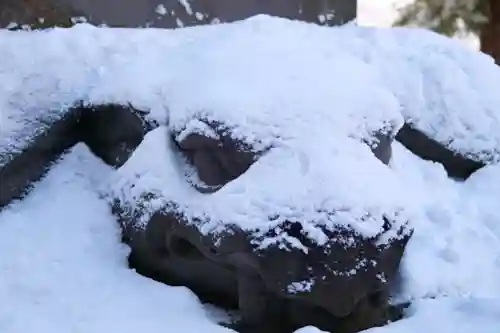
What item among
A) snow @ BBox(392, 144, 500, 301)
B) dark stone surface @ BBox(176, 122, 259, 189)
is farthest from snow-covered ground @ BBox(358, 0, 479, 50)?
dark stone surface @ BBox(176, 122, 259, 189)

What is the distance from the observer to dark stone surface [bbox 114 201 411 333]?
6.46 feet

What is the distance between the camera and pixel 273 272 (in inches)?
77.9

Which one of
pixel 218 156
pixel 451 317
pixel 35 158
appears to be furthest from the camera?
pixel 35 158

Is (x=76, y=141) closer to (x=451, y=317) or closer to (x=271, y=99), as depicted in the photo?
(x=271, y=99)

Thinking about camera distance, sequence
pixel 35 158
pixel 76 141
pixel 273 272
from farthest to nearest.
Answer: pixel 76 141
pixel 35 158
pixel 273 272

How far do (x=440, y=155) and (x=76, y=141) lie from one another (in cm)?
129

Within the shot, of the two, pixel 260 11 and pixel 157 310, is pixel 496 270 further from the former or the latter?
pixel 260 11

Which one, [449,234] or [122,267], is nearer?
[122,267]

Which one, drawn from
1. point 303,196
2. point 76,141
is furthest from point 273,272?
point 76,141

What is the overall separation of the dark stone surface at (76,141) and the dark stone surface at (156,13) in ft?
2.02

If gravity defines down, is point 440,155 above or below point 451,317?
above

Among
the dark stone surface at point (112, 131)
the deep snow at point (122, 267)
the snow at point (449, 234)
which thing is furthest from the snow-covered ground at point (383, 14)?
the dark stone surface at point (112, 131)

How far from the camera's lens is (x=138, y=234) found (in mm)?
2340

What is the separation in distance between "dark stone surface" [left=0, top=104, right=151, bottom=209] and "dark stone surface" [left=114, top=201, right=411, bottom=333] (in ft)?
1.17
